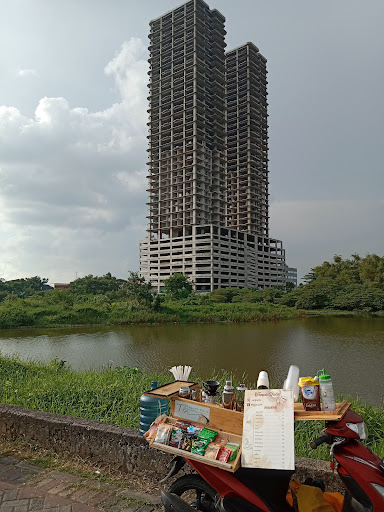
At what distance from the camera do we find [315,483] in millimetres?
2010

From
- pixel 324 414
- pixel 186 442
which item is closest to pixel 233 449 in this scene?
pixel 186 442

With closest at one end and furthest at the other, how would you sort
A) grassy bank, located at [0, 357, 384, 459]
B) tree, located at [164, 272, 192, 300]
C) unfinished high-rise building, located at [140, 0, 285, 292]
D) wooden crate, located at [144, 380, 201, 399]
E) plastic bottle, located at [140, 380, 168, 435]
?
wooden crate, located at [144, 380, 201, 399] → plastic bottle, located at [140, 380, 168, 435] → grassy bank, located at [0, 357, 384, 459] → tree, located at [164, 272, 192, 300] → unfinished high-rise building, located at [140, 0, 285, 292]

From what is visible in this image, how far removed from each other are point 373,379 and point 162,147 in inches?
2267

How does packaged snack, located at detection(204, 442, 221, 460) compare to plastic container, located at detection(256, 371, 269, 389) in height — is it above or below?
below

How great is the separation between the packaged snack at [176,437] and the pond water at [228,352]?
5.98m

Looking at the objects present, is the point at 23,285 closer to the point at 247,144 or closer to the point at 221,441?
the point at 247,144

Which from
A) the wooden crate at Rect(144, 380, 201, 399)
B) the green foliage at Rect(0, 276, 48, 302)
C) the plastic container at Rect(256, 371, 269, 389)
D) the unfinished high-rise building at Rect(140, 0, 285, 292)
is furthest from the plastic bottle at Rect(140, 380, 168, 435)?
the unfinished high-rise building at Rect(140, 0, 285, 292)

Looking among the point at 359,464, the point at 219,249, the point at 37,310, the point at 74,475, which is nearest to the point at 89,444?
the point at 74,475

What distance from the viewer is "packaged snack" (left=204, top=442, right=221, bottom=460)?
73.6 inches

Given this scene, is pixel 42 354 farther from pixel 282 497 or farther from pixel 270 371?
pixel 282 497

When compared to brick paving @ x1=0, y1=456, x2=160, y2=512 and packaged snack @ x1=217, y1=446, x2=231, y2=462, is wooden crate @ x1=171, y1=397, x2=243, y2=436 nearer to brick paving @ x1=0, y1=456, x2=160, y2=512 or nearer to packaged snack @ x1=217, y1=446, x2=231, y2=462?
packaged snack @ x1=217, y1=446, x2=231, y2=462

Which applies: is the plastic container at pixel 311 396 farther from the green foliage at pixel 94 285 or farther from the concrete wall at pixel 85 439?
the green foliage at pixel 94 285

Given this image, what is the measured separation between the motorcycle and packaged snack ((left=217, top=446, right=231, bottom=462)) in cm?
8

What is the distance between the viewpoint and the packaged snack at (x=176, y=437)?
1.98 metres
